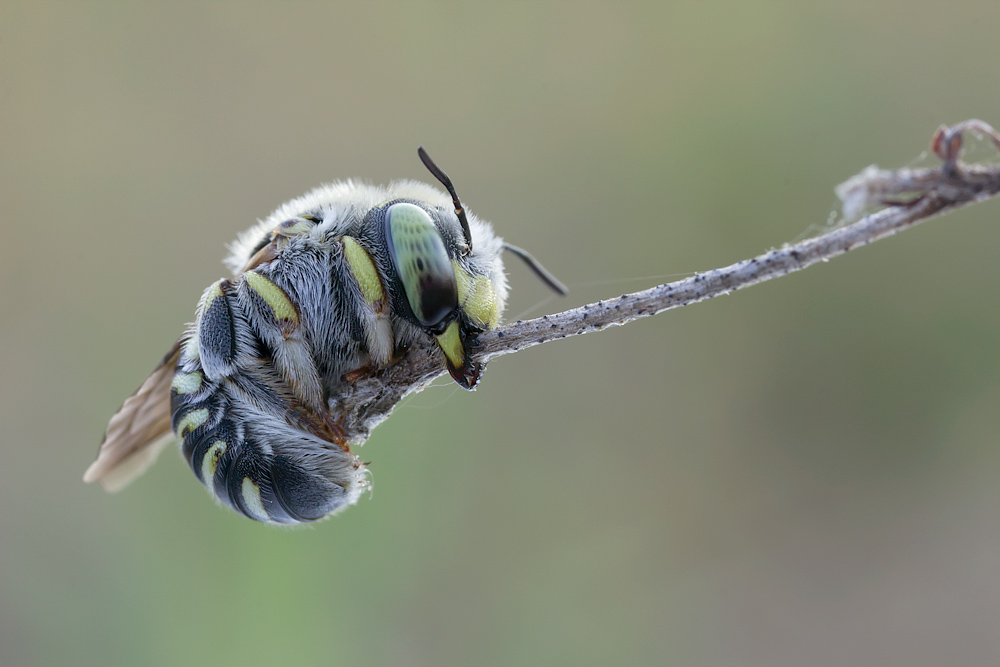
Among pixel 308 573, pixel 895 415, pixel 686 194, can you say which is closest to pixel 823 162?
pixel 686 194

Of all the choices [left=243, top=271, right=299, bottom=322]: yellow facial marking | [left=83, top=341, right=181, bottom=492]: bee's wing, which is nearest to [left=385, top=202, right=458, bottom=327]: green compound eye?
[left=243, top=271, right=299, bottom=322]: yellow facial marking

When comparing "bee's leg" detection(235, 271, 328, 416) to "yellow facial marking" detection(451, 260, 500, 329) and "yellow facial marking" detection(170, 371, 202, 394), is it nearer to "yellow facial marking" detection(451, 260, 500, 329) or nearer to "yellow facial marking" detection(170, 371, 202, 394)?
"yellow facial marking" detection(170, 371, 202, 394)

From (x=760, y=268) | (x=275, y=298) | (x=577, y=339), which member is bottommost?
(x=275, y=298)

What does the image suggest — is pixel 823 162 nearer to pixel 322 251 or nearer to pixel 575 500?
pixel 575 500

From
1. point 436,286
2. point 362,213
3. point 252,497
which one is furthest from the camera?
point 362,213

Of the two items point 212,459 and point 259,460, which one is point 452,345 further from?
point 212,459

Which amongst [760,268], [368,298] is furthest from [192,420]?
[760,268]

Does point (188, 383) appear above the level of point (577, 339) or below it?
below
